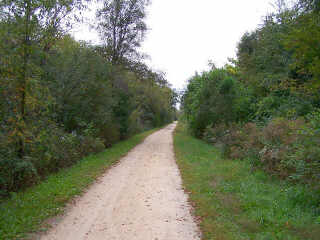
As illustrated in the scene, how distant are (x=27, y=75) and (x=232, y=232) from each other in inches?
250

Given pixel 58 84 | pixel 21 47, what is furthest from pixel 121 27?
pixel 21 47

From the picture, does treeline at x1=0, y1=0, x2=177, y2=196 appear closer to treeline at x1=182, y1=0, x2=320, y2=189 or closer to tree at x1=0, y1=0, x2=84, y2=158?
tree at x1=0, y1=0, x2=84, y2=158

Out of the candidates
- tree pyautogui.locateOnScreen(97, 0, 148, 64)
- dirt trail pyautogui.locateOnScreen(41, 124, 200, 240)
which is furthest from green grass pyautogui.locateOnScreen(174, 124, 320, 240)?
tree pyautogui.locateOnScreen(97, 0, 148, 64)

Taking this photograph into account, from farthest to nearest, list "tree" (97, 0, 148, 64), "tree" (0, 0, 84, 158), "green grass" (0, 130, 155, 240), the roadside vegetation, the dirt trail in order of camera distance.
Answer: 1. "tree" (97, 0, 148, 64)
2. "tree" (0, 0, 84, 158)
3. the roadside vegetation
4. "green grass" (0, 130, 155, 240)
5. the dirt trail

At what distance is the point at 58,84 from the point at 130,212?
10065 millimetres

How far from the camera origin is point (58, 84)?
1538cm

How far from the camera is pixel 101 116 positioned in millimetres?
18516

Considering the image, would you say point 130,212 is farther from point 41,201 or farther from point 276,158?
point 276,158

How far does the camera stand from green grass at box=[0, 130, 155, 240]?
601 cm

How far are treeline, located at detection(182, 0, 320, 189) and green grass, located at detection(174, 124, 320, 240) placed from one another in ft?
1.68

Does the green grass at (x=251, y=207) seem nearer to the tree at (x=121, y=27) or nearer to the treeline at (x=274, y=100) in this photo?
the treeline at (x=274, y=100)

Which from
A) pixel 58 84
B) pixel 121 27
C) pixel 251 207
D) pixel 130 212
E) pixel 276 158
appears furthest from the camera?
pixel 121 27

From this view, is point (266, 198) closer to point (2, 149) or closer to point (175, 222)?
point (175, 222)

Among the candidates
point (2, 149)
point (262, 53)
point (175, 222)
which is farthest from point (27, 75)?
point (262, 53)
